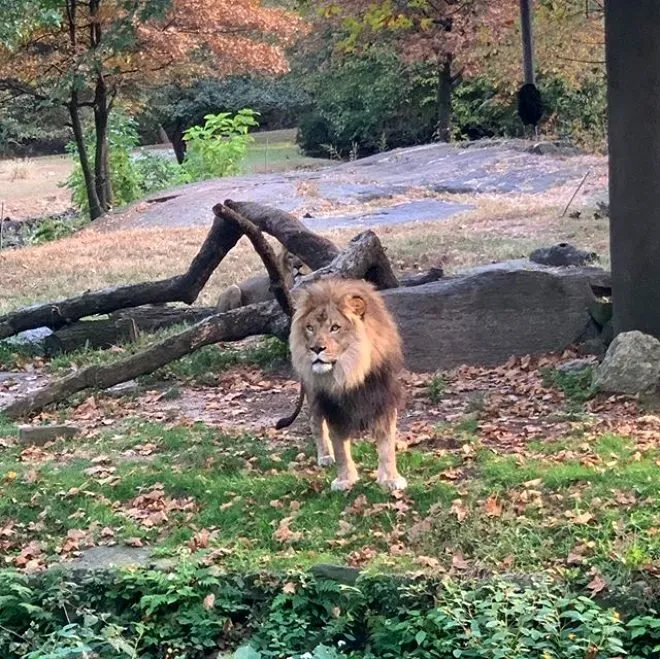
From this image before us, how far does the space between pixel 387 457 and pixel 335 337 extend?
2.44 feet

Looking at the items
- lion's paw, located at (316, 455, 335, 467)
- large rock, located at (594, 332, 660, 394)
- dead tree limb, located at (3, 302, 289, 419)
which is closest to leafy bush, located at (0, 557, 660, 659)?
lion's paw, located at (316, 455, 335, 467)

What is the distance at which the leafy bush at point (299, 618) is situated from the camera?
15.3ft

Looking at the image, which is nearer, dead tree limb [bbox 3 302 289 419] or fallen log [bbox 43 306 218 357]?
dead tree limb [bbox 3 302 289 419]

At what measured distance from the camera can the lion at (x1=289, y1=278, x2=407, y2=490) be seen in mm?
5789

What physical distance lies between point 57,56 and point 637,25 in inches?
636

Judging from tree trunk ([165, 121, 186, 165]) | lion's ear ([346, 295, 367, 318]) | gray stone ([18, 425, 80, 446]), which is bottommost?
tree trunk ([165, 121, 186, 165])

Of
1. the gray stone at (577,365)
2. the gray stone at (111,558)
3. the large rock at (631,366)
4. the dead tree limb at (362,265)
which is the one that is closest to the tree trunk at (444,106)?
the dead tree limb at (362,265)

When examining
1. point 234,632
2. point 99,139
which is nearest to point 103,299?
point 234,632

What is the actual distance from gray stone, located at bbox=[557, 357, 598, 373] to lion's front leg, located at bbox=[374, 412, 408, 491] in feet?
8.08

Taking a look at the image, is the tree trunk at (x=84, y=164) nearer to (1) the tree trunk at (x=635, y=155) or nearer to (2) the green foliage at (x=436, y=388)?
(2) the green foliage at (x=436, y=388)

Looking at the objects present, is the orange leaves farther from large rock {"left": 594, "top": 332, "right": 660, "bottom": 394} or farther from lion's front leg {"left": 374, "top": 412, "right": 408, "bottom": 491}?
lion's front leg {"left": 374, "top": 412, "right": 408, "bottom": 491}

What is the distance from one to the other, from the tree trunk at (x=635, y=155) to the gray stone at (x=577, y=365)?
1.68 ft

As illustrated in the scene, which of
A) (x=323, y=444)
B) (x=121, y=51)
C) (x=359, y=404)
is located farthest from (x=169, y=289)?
(x=121, y=51)

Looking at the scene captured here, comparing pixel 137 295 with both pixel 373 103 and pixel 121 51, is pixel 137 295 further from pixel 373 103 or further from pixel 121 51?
pixel 373 103
